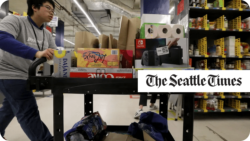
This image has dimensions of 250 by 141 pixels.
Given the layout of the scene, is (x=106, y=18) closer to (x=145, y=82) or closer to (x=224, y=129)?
(x=224, y=129)

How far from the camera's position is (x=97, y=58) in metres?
0.85

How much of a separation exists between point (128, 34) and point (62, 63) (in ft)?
1.60

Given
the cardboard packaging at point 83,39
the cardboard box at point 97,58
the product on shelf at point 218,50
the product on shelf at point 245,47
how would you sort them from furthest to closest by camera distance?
the product on shelf at point 245,47
the product on shelf at point 218,50
the cardboard packaging at point 83,39
the cardboard box at point 97,58

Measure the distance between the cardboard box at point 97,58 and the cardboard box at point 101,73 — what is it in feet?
0.12

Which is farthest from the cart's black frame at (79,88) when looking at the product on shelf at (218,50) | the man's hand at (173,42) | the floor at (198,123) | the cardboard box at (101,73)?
the product on shelf at (218,50)

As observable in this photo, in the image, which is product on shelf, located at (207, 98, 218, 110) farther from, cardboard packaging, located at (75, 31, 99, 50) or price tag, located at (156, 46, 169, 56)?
cardboard packaging, located at (75, 31, 99, 50)

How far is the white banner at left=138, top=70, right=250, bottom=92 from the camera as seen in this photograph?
728mm

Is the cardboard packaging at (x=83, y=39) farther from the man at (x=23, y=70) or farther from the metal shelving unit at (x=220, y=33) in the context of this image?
the metal shelving unit at (x=220, y=33)

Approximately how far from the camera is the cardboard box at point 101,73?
808 mm

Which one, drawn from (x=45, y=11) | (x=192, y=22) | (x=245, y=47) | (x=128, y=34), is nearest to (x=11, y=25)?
(x=45, y=11)

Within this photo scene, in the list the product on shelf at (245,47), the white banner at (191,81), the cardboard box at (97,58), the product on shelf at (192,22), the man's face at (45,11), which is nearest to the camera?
the white banner at (191,81)

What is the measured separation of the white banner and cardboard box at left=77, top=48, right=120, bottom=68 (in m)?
0.19

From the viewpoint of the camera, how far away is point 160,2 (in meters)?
2.88

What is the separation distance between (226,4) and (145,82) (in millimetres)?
3439
